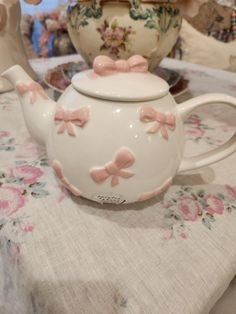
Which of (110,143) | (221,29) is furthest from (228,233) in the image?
(221,29)

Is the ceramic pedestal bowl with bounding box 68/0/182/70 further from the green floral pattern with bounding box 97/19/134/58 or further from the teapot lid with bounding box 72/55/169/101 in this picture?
the teapot lid with bounding box 72/55/169/101

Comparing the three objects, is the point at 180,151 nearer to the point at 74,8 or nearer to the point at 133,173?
the point at 133,173

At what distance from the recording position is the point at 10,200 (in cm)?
39

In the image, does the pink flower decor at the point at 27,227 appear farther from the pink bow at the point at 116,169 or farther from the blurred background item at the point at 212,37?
the blurred background item at the point at 212,37

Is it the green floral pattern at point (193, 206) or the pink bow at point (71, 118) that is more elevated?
the pink bow at point (71, 118)

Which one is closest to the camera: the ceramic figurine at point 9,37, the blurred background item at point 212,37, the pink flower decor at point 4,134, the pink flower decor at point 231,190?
the pink flower decor at point 231,190

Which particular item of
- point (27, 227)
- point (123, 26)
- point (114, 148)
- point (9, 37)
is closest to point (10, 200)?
point (27, 227)

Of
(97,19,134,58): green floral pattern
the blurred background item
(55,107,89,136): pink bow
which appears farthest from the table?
the blurred background item

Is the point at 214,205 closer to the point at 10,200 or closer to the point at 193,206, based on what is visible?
the point at 193,206

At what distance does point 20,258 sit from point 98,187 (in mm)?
108

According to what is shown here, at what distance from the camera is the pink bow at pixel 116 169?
319 millimetres

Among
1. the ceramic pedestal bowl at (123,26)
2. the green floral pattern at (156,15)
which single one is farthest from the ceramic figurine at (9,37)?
the green floral pattern at (156,15)

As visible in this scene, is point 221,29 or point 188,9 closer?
point 188,9

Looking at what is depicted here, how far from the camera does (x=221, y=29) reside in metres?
1.37
